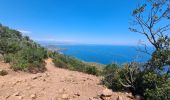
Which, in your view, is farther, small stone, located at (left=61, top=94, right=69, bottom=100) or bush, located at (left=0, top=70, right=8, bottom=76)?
bush, located at (left=0, top=70, right=8, bottom=76)

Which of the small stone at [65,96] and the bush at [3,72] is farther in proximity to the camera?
the bush at [3,72]

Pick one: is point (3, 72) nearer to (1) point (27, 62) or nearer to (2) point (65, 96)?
(1) point (27, 62)

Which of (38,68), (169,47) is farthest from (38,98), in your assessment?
(38,68)

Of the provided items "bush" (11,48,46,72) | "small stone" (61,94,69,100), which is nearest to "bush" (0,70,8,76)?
"bush" (11,48,46,72)

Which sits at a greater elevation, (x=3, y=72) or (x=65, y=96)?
(x=65, y=96)

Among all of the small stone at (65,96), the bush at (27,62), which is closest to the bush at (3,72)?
the bush at (27,62)

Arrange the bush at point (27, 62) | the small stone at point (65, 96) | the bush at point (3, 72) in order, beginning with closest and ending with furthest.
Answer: the small stone at point (65, 96)
the bush at point (3, 72)
the bush at point (27, 62)

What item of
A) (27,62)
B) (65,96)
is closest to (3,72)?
(27,62)

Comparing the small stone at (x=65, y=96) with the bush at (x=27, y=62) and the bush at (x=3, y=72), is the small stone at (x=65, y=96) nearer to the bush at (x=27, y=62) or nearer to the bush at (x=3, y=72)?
the bush at (x=3, y=72)

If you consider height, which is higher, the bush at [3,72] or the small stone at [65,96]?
the small stone at [65,96]

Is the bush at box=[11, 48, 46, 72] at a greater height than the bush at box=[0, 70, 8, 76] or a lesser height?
greater

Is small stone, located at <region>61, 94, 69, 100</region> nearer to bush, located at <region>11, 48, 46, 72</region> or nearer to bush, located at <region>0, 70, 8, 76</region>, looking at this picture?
bush, located at <region>0, 70, 8, 76</region>

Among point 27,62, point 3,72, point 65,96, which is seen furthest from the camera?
point 27,62

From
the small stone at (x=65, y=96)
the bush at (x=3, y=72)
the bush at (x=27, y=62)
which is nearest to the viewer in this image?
the small stone at (x=65, y=96)
